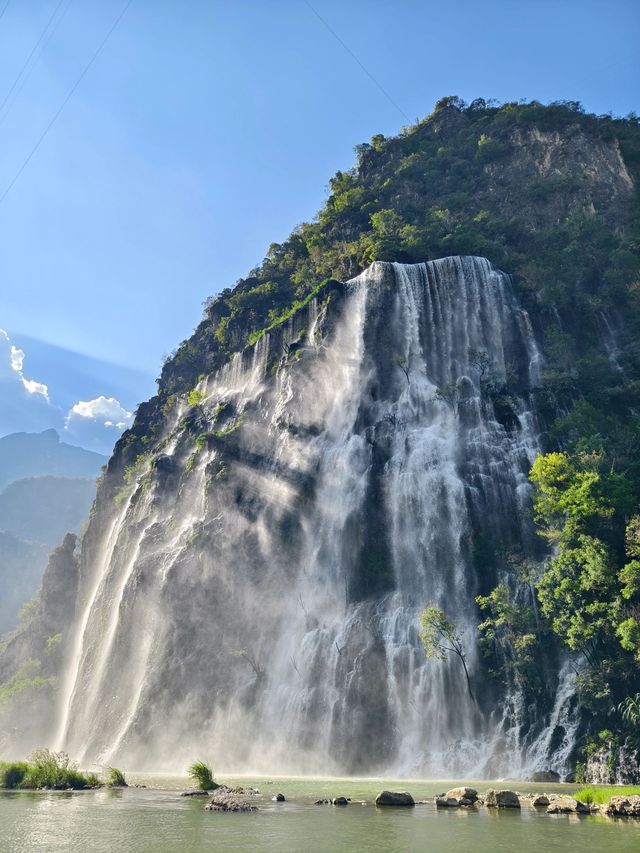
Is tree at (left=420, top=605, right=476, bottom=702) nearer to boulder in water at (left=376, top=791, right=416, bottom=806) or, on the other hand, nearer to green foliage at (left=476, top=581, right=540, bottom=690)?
green foliage at (left=476, top=581, right=540, bottom=690)

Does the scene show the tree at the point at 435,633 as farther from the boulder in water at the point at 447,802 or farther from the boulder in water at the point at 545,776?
the boulder in water at the point at 447,802

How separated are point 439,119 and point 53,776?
84581 mm

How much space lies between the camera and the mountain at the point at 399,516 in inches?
1251

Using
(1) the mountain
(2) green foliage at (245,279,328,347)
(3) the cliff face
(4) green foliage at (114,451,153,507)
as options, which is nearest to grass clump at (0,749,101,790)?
(1) the mountain

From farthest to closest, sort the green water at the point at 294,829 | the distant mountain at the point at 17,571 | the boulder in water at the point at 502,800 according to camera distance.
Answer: the distant mountain at the point at 17,571 → the boulder in water at the point at 502,800 → the green water at the point at 294,829

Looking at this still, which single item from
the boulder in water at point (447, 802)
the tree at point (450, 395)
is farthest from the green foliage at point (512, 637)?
the tree at point (450, 395)

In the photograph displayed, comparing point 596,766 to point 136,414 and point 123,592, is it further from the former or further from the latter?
point 136,414

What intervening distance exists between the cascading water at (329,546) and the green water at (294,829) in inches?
638

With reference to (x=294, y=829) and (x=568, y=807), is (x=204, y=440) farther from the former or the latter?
(x=294, y=829)

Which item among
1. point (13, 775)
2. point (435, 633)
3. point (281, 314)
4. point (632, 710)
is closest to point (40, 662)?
point (281, 314)

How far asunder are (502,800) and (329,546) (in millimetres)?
26515

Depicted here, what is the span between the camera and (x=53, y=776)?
78.5 feet

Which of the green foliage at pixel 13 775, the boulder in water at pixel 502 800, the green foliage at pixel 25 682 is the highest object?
the green foliage at pixel 25 682

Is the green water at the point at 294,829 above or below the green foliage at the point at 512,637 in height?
below
